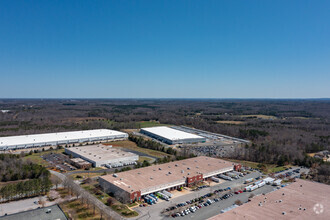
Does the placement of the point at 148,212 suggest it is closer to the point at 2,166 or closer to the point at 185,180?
the point at 185,180

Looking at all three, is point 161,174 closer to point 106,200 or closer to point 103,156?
point 106,200

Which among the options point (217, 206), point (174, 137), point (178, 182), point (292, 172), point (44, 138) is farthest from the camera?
point (174, 137)

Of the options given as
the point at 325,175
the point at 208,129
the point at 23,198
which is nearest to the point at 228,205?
the point at 325,175

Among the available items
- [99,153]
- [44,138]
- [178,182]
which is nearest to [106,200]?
[178,182]

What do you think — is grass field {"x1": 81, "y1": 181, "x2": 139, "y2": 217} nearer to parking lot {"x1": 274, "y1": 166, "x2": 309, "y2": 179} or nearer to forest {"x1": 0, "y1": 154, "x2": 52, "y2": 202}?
forest {"x1": 0, "y1": 154, "x2": 52, "y2": 202}

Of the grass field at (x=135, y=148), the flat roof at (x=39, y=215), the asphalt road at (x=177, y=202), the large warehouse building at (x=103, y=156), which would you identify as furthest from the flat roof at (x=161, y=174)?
the grass field at (x=135, y=148)

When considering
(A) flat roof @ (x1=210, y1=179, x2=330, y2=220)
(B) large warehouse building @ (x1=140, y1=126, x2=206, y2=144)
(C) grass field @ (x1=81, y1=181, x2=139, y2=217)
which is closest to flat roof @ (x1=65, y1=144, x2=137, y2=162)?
(C) grass field @ (x1=81, y1=181, x2=139, y2=217)
